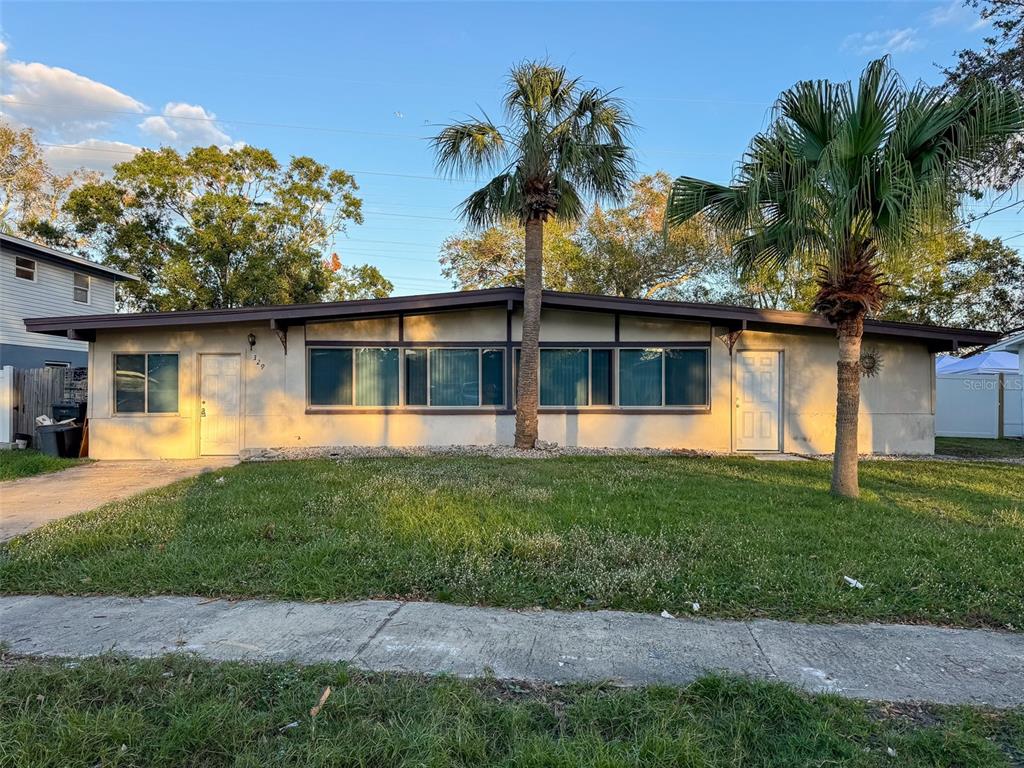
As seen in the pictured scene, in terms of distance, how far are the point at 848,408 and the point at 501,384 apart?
6.36 metres

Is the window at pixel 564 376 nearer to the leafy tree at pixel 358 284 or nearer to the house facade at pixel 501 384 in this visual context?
the house facade at pixel 501 384

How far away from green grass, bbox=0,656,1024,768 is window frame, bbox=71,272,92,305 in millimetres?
19987

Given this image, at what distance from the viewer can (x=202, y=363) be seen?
36.8ft

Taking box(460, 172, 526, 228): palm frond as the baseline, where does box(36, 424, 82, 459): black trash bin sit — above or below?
below

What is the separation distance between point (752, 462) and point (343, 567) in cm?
794

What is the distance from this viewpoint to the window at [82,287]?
1852 centimetres

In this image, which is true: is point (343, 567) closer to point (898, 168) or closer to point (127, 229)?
point (898, 168)

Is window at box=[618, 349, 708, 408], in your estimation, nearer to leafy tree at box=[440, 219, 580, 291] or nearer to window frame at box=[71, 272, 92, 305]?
leafy tree at box=[440, 219, 580, 291]

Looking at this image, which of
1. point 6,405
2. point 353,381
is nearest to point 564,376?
point 353,381

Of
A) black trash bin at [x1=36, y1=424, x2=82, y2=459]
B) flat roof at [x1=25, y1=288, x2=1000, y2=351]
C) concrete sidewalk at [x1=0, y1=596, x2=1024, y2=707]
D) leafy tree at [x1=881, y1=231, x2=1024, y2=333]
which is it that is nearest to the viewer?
concrete sidewalk at [x1=0, y1=596, x2=1024, y2=707]

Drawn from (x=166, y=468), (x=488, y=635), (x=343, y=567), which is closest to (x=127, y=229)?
(x=166, y=468)

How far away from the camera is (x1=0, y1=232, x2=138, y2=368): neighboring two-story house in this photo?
16.1 meters

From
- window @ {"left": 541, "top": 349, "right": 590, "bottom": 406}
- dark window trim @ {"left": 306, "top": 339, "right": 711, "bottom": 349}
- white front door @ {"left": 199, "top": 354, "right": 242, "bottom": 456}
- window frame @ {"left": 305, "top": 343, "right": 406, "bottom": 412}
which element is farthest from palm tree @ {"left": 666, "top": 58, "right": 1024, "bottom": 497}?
white front door @ {"left": 199, "top": 354, "right": 242, "bottom": 456}

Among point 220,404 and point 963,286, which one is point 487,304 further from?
point 963,286
